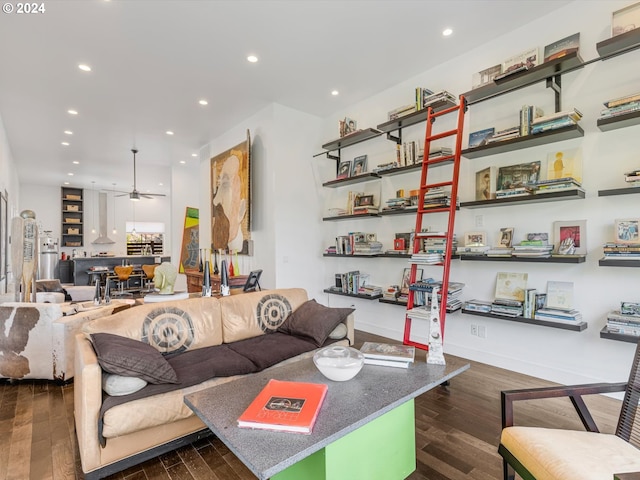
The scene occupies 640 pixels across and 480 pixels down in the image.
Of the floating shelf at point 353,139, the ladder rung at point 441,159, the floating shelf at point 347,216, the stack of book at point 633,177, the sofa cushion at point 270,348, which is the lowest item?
the sofa cushion at point 270,348

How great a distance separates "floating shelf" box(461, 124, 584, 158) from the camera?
263 cm

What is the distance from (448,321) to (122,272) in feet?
24.7

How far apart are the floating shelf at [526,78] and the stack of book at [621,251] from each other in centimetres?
148

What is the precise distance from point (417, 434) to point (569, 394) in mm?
1018

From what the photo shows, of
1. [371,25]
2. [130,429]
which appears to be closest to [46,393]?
[130,429]

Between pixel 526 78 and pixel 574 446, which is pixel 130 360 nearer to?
pixel 574 446

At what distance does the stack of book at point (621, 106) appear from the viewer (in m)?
2.32

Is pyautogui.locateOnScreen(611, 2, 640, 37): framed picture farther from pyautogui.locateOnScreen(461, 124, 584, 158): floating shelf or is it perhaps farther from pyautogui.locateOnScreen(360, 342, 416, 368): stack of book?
pyautogui.locateOnScreen(360, 342, 416, 368): stack of book

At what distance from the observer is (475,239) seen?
3.35 m

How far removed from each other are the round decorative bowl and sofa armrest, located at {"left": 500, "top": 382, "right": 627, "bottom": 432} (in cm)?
66

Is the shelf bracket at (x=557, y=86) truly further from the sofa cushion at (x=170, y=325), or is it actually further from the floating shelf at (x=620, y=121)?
the sofa cushion at (x=170, y=325)

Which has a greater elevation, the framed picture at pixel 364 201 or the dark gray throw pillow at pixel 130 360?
the framed picture at pixel 364 201

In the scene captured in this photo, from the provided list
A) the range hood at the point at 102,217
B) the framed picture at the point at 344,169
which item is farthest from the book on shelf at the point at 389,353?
the range hood at the point at 102,217

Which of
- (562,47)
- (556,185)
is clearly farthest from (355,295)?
(562,47)
